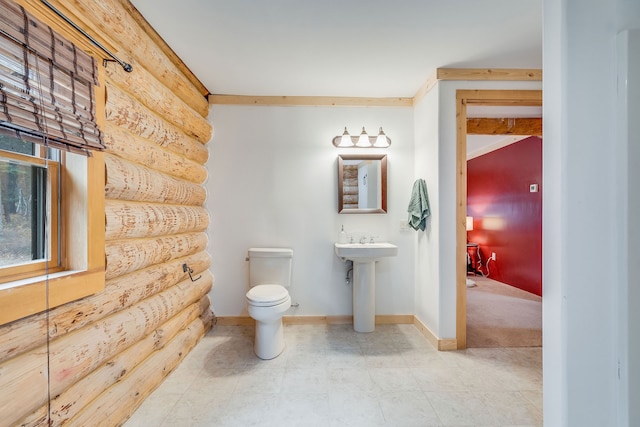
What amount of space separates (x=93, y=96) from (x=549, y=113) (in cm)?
207

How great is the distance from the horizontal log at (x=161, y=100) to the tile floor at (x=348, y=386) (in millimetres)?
1983

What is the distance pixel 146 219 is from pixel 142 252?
0.73ft

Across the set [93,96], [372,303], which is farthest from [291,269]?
[93,96]

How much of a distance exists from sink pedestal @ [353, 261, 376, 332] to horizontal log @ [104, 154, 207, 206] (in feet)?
5.81

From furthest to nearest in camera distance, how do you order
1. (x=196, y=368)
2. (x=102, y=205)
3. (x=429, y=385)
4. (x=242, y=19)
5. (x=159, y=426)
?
(x=196, y=368), (x=429, y=385), (x=242, y=19), (x=159, y=426), (x=102, y=205)

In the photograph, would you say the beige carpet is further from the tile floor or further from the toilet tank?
the toilet tank

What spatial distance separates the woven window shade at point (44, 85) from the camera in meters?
0.94

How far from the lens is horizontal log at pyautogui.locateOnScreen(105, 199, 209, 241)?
1.47m

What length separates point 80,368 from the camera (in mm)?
1211

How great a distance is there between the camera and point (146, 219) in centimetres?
174

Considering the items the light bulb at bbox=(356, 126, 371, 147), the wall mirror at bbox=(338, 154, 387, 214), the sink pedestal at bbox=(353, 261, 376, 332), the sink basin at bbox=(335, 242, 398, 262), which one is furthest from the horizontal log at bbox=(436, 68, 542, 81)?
the sink pedestal at bbox=(353, 261, 376, 332)

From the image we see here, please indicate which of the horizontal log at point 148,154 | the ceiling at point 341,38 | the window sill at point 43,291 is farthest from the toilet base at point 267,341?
the ceiling at point 341,38

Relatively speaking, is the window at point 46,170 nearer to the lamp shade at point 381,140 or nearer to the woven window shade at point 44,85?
the woven window shade at point 44,85

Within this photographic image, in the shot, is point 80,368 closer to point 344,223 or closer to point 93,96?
point 93,96
